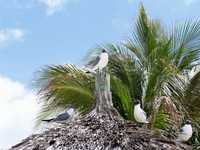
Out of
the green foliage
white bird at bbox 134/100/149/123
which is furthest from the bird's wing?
the green foliage

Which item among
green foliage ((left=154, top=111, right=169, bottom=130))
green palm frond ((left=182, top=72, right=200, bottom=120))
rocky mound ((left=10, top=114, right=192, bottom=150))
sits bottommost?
rocky mound ((left=10, top=114, right=192, bottom=150))

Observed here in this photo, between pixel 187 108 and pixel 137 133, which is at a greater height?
pixel 187 108

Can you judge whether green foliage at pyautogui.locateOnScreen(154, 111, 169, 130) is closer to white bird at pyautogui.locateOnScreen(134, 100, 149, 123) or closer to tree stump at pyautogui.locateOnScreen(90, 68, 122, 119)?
white bird at pyautogui.locateOnScreen(134, 100, 149, 123)

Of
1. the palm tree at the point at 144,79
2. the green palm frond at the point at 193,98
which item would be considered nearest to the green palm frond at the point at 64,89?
the palm tree at the point at 144,79

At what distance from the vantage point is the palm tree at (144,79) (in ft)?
29.5

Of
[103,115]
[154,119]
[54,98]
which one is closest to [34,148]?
[103,115]

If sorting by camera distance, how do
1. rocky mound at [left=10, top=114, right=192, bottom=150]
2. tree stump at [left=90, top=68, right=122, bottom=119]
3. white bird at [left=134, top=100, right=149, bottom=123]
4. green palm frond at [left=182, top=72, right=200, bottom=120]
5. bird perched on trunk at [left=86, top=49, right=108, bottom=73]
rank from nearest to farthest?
rocky mound at [left=10, top=114, right=192, bottom=150]
tree stump at [left=90, top=68, right=122, bottom=119]
white bird at [left=134, top=100, right=149, bottom=123]
bird perched on trunk at [left=86, top=49, right=108, bottom=73]
green palm frond at [left=182, top=72, right=200, bottom=120]

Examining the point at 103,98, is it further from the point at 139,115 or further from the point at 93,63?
the point at 93,63

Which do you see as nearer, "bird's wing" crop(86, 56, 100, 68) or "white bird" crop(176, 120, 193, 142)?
"white bird" crop(176, 120, 193, 142)

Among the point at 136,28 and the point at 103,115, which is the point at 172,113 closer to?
the point at 103,115

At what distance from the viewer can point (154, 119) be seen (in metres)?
8.31

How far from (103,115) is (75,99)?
2.20 metres

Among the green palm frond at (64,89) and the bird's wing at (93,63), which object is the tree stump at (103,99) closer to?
the bird's wing at (93,63)

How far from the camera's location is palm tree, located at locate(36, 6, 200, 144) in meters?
8.98
